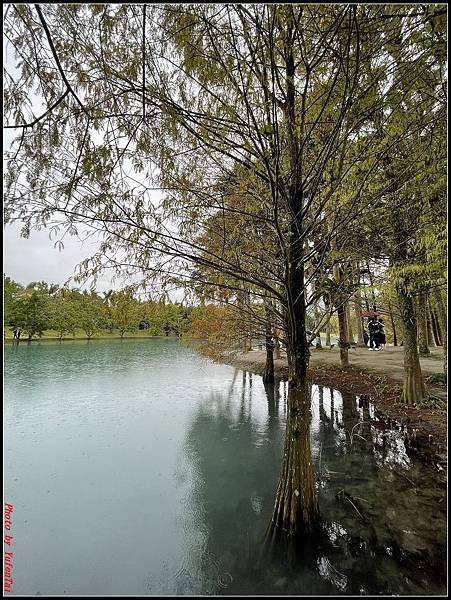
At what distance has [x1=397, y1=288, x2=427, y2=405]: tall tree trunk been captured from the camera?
6.43 m

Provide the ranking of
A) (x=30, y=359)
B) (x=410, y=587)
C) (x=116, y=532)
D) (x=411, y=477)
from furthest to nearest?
(x=30, y=359) → (x=411, y=477) → (x=116, y=532) → (x=410, y=587)

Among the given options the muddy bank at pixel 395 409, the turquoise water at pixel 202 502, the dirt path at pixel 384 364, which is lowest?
the turquoise water at pixel 202 502

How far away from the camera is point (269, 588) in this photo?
8.66 ft

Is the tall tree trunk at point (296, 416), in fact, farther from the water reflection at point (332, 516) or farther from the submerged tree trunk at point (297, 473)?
the water reflection at point (332, 516)

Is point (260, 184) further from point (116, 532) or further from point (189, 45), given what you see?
point (116, 532)

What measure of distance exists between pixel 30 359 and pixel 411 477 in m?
17.6

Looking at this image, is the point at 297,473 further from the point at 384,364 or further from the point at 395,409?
the point at 384,364

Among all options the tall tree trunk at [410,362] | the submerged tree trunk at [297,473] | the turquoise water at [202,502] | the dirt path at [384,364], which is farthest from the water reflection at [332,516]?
the dirt path at [384,364]

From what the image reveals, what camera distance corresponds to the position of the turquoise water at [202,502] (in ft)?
9.11

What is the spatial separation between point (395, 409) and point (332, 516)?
394 cm

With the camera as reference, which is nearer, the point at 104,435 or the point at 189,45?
the point at 189,45

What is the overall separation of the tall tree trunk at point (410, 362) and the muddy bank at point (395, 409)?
303 millimetres

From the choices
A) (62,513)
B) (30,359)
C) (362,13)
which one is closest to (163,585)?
(62,513)

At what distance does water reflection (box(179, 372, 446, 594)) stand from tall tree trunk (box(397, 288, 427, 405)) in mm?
1087
